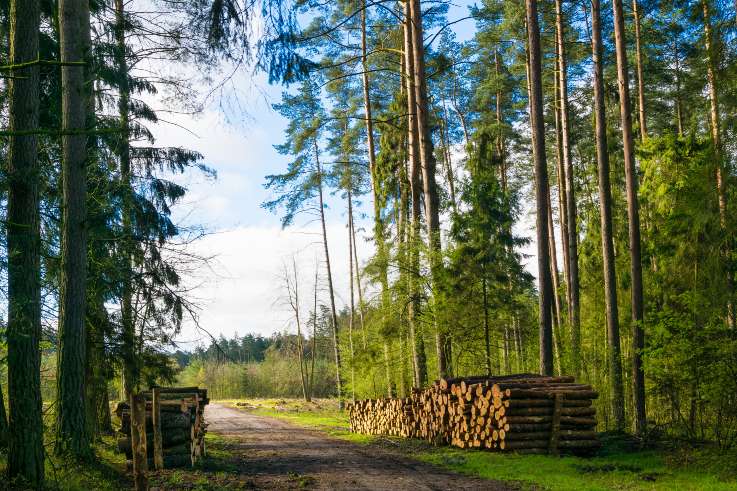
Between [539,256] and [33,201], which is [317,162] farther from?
[33,201]

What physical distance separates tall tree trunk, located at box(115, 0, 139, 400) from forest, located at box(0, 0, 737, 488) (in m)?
0.07

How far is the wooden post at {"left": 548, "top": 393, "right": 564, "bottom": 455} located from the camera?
1386 centimetres

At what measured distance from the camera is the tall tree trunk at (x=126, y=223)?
13141 mm

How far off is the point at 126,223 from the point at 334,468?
26.5 feet

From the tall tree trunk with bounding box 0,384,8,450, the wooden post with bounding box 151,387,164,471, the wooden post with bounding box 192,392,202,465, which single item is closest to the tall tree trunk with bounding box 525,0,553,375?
the wooden post with bounding box 192,392,202,465

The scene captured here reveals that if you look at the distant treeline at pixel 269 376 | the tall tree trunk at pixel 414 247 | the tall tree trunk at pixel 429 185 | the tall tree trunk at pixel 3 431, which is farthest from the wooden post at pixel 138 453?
the distant treeline at pixel 269 376

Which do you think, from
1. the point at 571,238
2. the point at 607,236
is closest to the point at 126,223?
the point at 607,236

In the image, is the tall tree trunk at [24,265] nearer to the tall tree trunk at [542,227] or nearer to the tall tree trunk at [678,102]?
the tall tree trunk at [542,227]

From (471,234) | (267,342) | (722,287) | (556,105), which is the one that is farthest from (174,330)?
(267,342)

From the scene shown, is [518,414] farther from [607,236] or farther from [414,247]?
[414,247]

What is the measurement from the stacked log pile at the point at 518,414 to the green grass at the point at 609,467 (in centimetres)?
45

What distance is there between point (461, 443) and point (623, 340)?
33.4 feet

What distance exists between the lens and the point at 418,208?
805 inches

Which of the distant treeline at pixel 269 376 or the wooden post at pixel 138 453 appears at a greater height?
the wooden post at pixel 138 453
